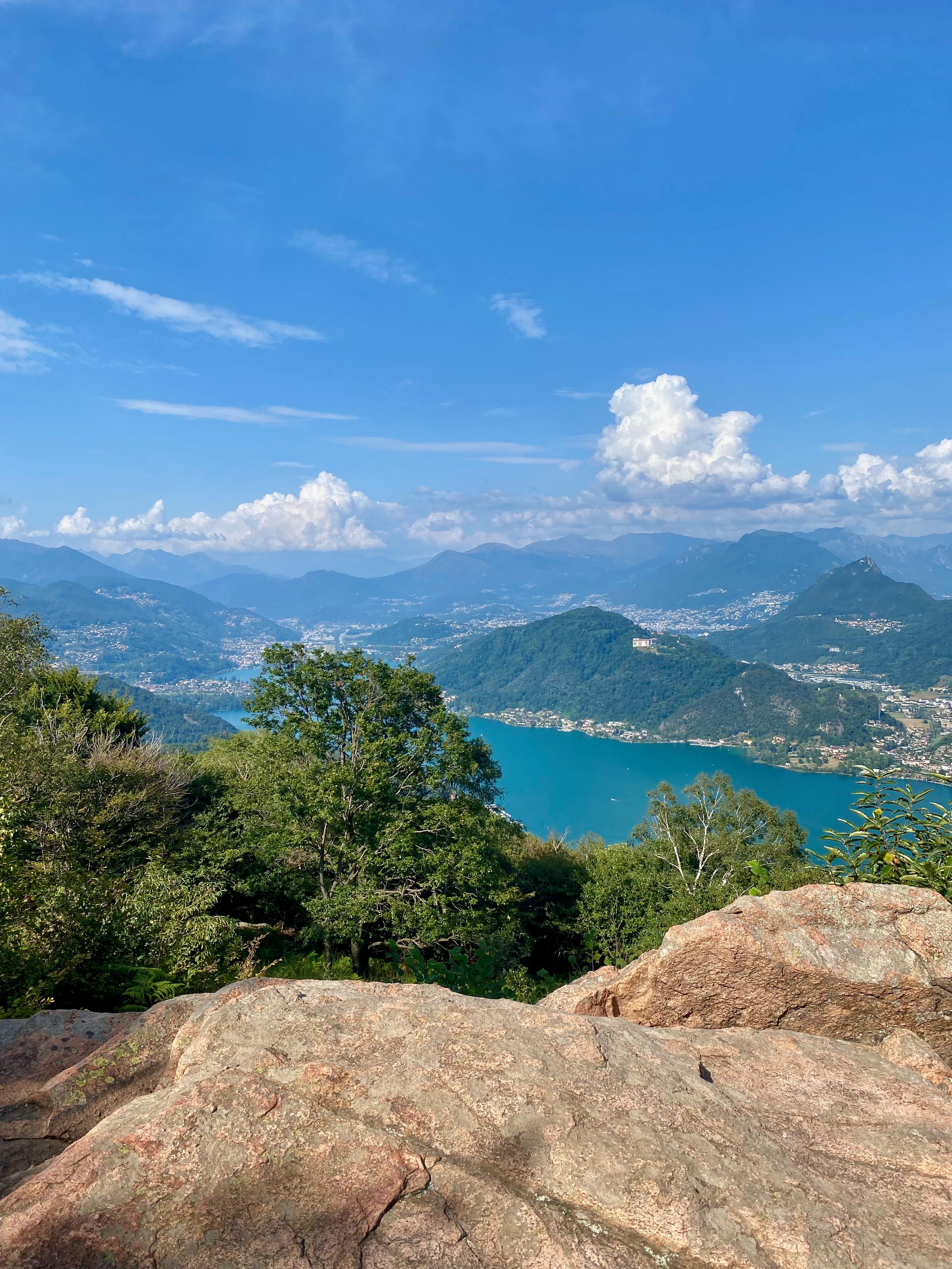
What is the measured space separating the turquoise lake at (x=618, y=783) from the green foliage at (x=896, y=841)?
289ft

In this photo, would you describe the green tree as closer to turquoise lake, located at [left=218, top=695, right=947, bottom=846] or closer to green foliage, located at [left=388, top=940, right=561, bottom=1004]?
green foliage, located at [left=388, top=940, right=561, bottom=1004]

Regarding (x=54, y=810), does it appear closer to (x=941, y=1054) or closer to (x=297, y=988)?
(x=297, y=988)

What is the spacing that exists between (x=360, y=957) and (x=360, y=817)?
463 centimetres

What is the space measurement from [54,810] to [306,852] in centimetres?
721

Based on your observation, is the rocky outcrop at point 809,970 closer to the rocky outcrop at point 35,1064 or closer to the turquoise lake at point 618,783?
the rocky outcrop at point 35,1064

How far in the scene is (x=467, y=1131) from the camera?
4.18 meters

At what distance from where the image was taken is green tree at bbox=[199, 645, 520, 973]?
17797 millimetres

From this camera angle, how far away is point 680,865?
3234cm

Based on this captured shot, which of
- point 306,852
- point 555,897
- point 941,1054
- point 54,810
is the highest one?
point 941,1054

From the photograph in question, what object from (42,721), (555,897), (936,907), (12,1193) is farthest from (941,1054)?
(42,721)

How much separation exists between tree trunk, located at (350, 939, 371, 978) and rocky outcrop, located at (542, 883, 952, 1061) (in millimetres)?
12848

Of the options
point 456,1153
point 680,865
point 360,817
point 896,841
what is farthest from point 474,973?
point 680,865

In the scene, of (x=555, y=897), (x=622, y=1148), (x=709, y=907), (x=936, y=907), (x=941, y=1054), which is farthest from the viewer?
(x=555, y=897)

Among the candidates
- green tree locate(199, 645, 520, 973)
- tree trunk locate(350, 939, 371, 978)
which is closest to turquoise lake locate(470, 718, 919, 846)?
tree trunk locate(350, 939, 371, 978)
